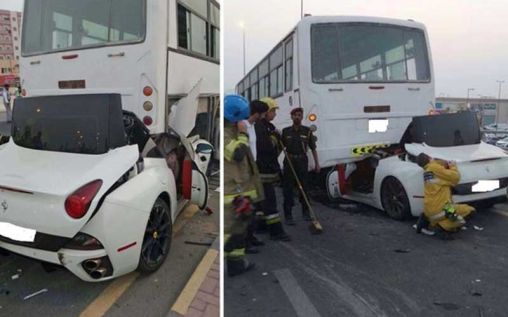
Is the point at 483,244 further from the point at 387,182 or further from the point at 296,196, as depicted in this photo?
the point at 296,196

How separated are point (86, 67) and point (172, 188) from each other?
960 mm

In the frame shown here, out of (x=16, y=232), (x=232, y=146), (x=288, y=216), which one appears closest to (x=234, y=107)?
(x=232, y=146)

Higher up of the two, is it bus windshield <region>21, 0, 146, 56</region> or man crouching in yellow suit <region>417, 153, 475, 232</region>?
bus windshield <region>21, 0, 146, 56</region>

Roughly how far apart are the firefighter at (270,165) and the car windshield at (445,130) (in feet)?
3.62

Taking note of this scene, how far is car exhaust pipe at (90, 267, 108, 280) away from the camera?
6.02 feet

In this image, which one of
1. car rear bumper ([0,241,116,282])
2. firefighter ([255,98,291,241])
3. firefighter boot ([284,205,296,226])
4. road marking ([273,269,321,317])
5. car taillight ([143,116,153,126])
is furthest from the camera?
car taillight ([143,116,153,126])

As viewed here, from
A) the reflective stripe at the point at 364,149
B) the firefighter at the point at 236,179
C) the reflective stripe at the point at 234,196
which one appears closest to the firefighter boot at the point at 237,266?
the firefighter at the point at 236,179

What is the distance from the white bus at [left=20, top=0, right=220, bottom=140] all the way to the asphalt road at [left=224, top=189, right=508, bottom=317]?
0.98 metres

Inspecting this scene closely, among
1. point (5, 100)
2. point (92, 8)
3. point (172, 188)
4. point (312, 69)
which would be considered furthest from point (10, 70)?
point (312, 69)

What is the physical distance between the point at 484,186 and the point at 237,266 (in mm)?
1823

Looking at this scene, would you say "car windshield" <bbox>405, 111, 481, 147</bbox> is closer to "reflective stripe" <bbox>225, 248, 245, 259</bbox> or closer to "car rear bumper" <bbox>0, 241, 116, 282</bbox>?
"reflective stripe" <bbox>225, 248, 245, 259</bbox>

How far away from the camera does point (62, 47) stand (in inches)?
99.3

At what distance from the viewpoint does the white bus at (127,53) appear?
8.02 ft

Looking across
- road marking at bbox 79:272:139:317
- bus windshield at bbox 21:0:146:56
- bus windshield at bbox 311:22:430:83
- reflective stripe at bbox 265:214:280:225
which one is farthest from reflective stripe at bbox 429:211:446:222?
bus windshield at bbox 21:0:146:56
